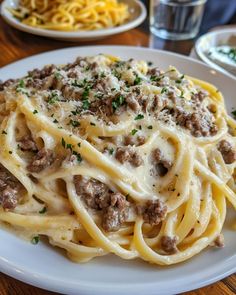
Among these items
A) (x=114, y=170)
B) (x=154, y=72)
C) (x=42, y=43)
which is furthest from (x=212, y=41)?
(x=114, y=170)

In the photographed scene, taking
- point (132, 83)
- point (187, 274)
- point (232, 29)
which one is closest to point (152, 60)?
point (132, 83)

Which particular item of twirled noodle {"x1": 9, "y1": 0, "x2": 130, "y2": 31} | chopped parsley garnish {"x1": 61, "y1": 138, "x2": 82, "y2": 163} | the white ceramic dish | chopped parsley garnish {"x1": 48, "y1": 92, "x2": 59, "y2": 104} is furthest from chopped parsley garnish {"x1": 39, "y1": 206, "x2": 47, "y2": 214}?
twirled noodle {"x1": 9, "y1": 0, "x2": 130, "y2": 31}

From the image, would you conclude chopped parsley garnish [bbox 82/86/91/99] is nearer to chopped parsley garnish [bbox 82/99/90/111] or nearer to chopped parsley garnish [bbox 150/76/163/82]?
chopped parsley garnish [bbox 82/99/90/111]

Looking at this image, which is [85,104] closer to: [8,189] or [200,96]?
[8,189]

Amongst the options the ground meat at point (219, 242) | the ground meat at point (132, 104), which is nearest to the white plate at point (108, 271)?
the ground meat at point (219, 242)

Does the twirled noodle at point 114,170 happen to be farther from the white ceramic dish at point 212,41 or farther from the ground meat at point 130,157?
the white ceramic dish at point 212,41
